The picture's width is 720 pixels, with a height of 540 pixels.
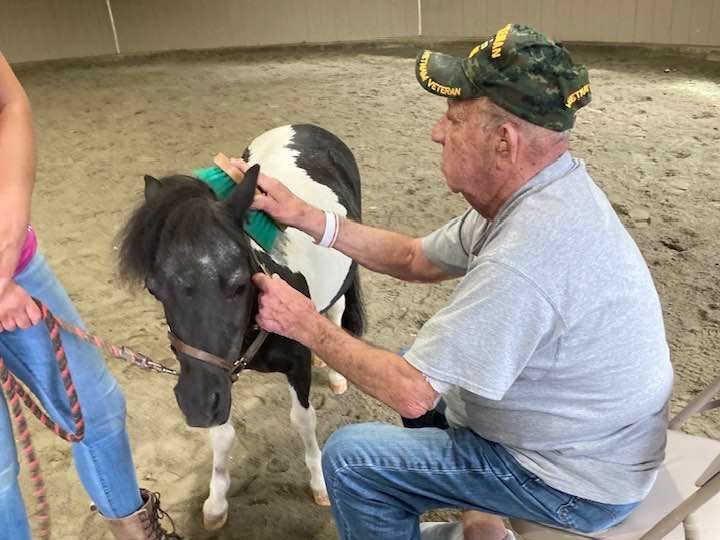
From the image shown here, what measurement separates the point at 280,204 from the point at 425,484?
2.43ft

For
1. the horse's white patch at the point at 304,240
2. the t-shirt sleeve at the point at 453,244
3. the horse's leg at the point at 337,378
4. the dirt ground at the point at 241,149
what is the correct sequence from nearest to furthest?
the t-shirt sleeve at the point at 453,244 < the horse's white patch at the point at 304,240 < the dirt ground at the point at 241,149 < the horse's leg at the point at 337,378

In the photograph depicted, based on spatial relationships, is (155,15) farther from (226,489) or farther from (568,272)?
(568,272)

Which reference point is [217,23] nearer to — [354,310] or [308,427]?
[354,310]

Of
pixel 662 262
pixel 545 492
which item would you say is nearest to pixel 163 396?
pixel 545 492

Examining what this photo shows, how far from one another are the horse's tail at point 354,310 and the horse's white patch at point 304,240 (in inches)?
10.3

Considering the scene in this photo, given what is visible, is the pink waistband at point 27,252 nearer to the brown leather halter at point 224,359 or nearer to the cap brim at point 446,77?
the brown leather halter at point 224,359

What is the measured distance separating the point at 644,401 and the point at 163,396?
1787 mm

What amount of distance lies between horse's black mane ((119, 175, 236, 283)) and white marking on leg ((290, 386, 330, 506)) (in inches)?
27.0

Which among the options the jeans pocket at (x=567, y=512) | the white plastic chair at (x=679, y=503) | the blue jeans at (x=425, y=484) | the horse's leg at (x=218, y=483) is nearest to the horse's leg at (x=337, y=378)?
the horse's leg at (x=218, y=483)

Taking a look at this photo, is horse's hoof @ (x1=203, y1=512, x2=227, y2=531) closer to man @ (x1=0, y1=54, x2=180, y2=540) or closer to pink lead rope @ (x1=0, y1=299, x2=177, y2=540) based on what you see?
man @ (x1=0, y1=54, x2=180, y2=540)

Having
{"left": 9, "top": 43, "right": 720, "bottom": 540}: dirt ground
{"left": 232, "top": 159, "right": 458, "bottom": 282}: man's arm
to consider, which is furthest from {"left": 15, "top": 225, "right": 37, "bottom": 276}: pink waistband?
{"left": 232, "top": 159, "right": 458, "bottom": 282}: man's arm

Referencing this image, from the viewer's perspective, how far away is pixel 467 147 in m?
1.23

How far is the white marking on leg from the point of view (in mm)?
1941

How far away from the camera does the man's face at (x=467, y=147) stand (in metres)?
1.20
